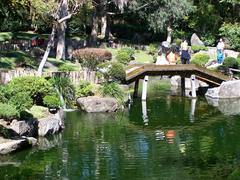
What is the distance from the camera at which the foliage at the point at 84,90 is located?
32125 millimetres

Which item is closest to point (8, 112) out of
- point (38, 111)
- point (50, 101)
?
point (38, 111)

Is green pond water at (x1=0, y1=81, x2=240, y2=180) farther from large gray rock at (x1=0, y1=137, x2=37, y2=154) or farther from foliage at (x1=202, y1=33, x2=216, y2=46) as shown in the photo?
foliage at (x1=202, y1=33, x2=216, y2=46)

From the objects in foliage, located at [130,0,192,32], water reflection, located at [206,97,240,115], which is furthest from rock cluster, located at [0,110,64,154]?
foliage, located at [130,0,192,32]

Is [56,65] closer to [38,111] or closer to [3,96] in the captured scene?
[38,111]

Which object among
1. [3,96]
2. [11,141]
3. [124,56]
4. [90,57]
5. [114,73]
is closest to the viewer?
[11,141]

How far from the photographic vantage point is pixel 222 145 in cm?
2309

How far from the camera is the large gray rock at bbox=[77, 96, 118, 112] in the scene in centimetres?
3072

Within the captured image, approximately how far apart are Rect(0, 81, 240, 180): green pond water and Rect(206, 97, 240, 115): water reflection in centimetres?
44

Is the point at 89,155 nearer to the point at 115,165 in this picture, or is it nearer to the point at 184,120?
the point at 115,165

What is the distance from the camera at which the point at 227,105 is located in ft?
112

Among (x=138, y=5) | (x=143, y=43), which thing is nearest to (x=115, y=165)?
(x=138, y=5)

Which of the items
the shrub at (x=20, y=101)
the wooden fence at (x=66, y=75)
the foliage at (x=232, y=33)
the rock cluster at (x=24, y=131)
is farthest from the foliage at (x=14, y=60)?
the foliage at (x=232, y=33)

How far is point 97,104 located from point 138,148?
8403mm

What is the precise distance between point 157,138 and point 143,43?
4025 cm
